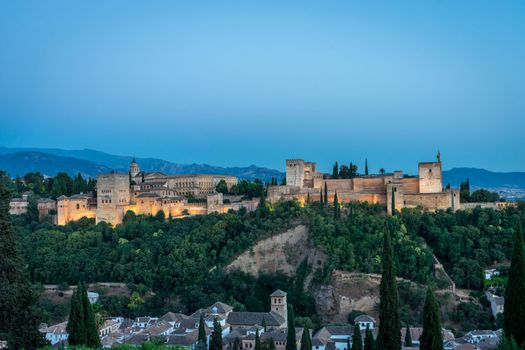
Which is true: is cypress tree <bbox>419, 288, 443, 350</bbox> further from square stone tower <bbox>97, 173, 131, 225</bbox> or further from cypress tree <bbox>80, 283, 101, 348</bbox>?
square stone tower <bbox>97, 173, 131, 225</bbox>

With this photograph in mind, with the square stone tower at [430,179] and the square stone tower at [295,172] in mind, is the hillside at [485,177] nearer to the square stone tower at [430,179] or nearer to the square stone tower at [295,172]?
the square stone tower at [295,172]

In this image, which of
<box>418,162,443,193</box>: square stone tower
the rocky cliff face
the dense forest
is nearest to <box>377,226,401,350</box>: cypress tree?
the dense forest

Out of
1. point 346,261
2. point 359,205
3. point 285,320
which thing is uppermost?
point 359,205

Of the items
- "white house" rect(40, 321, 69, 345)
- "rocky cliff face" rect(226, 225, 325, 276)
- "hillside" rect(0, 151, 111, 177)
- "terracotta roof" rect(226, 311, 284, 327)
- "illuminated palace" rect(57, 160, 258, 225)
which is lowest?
"white house" rect(40, 321, 69, 345)

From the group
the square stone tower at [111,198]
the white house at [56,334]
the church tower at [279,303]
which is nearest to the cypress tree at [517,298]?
the church tower at [279,303]

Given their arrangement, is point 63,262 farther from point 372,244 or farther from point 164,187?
point 372,244

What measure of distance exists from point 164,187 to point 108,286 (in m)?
13.5

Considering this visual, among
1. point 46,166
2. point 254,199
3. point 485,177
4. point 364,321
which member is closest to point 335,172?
point 254,199

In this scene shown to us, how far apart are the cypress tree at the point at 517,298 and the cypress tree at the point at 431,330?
86.1 inches

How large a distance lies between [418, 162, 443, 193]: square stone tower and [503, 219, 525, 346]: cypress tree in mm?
32548

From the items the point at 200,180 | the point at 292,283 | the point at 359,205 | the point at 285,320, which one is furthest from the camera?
the point at 200,180

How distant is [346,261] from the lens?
4653cm

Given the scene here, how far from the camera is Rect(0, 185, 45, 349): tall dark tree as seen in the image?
51.1 ft

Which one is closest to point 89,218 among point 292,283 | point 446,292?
point 292,283
